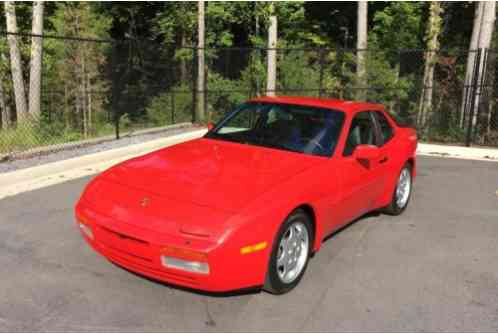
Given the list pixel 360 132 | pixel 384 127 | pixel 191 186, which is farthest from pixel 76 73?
pixel 191 186

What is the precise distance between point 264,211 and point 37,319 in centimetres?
173

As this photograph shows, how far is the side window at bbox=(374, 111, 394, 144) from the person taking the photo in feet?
→ 18.1

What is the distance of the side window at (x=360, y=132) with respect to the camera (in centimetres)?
470

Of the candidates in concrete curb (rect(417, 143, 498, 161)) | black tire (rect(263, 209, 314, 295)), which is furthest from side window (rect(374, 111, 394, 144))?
concrete curb (rect(417, 143, 498, 161))

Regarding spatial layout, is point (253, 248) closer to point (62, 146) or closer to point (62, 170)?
point (62, 170)

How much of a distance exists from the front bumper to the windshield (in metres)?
1.53

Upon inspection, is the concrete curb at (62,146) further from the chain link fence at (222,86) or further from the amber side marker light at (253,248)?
the amber side marker light at (253,248)

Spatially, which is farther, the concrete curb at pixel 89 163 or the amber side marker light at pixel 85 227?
the concrete curb at pixel 89 163

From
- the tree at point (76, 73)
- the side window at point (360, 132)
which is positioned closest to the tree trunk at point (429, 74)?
the side window at point (360, 132)

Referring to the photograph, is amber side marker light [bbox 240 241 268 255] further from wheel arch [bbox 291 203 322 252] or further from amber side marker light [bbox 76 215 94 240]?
amber side marker light [bbox 76 215 94 240]

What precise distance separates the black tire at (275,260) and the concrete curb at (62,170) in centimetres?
442

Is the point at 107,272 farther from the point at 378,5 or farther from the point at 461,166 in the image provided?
the point at 378,5

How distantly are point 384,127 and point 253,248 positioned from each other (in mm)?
3026

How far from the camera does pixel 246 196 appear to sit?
3.48m
